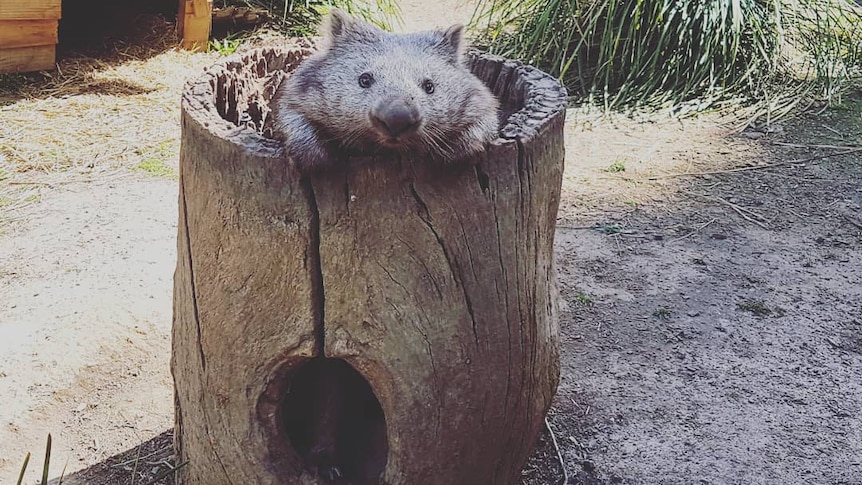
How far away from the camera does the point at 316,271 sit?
2.24 metres

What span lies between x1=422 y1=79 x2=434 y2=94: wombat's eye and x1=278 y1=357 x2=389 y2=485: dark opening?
79 centimetres

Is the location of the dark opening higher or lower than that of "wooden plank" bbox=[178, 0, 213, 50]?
lower

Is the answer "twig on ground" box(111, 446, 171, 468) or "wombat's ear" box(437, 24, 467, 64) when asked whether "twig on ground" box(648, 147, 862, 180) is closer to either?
"wombat's ear" box(437, 24, 467, 64)

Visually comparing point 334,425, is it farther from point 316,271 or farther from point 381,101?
point 381,101

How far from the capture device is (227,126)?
229 cm

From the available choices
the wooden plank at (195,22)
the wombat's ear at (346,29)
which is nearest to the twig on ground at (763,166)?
the wombat's ear at (346,29)

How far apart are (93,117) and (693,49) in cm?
414

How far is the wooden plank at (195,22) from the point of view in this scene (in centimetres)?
720

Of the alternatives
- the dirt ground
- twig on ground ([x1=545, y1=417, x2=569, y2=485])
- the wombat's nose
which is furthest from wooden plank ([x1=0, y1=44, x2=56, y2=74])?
the wombat's nose

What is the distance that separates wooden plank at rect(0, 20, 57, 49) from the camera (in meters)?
6.37

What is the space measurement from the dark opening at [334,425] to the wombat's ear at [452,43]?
0.92m

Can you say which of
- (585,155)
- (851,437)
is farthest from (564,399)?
(585,155)

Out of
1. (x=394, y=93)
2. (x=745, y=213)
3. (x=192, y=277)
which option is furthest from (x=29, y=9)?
(x=394, y=93)

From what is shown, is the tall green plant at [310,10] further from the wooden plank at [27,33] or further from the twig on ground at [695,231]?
the twig on ground at [695,231]
